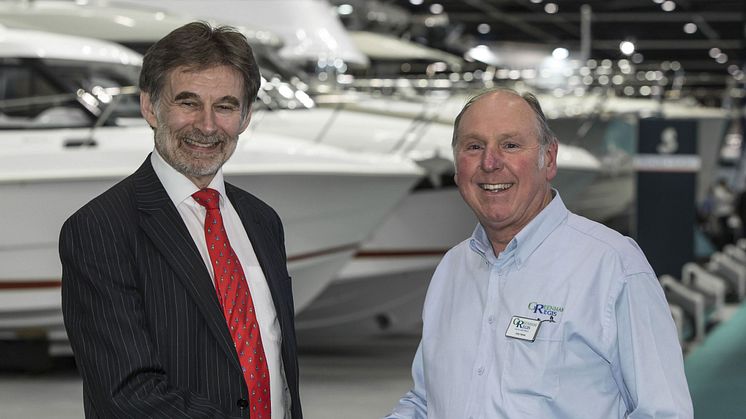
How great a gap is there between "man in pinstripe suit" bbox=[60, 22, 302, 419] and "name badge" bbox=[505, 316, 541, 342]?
→ 0.41 m

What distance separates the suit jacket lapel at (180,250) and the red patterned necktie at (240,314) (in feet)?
0.14

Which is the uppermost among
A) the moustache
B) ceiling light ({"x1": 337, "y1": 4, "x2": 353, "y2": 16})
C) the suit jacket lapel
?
ceiling light ({"x1": 337, "y1": 4, "x2": 353, "y2": 16})

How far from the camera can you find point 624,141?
45.7 ft

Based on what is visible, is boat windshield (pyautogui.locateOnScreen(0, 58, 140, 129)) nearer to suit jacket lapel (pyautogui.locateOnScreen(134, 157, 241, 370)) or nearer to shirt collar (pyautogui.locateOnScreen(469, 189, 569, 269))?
suit jacket lapel (pyautogui.locateOnScreen(134, 157, 241, 370))

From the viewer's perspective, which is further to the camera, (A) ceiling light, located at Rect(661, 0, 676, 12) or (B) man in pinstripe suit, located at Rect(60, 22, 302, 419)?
(A) ceiling light, located at Rect(661, 0, 676, 12)

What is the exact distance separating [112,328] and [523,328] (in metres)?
0.65

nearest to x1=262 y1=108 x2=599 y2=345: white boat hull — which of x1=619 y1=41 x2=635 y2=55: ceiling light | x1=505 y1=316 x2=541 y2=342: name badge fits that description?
x1=505 y1=316 x2=541 y2=342: name badge

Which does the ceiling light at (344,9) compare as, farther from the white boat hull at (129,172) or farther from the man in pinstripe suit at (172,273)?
the man in pinstripe suit at (172,273)

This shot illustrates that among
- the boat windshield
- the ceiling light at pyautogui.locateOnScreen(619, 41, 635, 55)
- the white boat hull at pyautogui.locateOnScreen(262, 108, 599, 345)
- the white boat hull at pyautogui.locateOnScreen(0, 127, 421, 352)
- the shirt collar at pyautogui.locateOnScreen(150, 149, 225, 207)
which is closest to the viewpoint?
the shirt collar at pyautogui.locateOnScreen(150, 149, 225, 207)

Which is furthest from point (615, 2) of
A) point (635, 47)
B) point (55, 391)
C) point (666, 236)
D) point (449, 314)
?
point (449, 314)

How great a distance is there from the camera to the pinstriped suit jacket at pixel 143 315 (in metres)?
1.85

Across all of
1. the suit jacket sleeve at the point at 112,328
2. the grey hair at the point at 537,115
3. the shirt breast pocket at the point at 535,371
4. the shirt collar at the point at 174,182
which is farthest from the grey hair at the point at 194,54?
the shirt breast pocket at the point at 535,371

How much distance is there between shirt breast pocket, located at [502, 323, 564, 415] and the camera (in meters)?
1.84

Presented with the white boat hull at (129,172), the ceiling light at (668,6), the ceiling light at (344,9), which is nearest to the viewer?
the white boat hull at (129,172)
